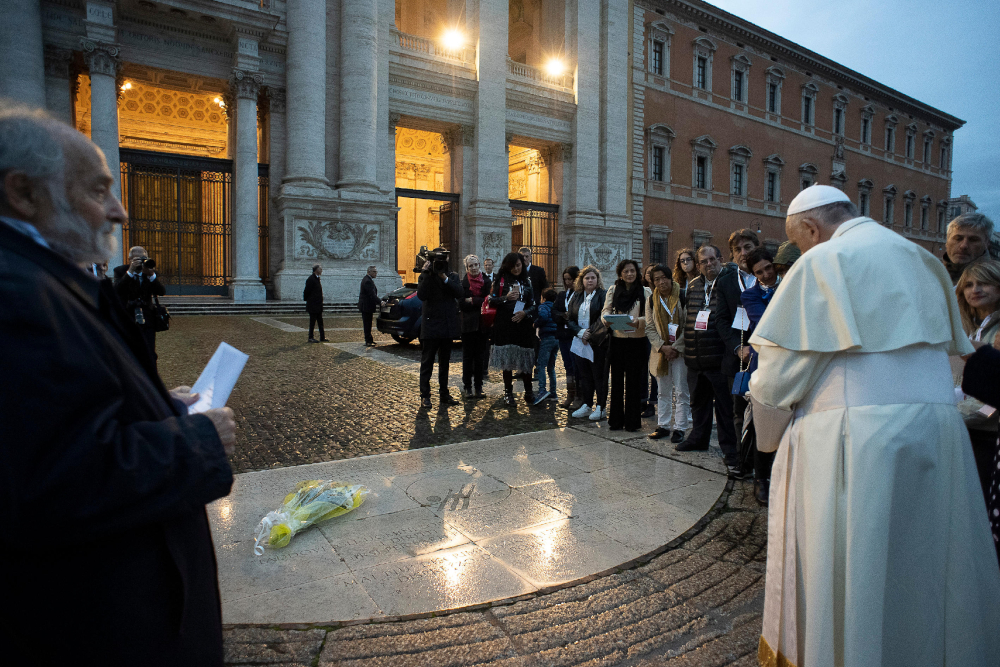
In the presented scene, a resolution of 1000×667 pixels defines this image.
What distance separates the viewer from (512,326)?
24.0 feet

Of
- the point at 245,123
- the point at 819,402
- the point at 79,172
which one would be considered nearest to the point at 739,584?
the point at 819,402

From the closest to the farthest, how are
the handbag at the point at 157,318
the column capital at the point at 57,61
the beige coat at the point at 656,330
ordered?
the beige coat at the point at 656,330 → the handbag at the point at 157,318 → the column capital at the point at 57,61

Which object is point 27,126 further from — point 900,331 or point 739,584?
point 739,584

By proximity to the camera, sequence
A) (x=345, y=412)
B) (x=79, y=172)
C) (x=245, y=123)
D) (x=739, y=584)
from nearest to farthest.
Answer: (x=79, y=172)
(x=739, y=584)
(x=345, y=412)
(x=245, y=123)

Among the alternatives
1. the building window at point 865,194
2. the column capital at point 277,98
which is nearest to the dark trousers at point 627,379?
the column capital at point 277,98

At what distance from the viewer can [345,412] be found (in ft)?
21.4

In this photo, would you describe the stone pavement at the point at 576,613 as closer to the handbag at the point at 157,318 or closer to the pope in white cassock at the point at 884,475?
the pope in white cassock at the point at 884,475

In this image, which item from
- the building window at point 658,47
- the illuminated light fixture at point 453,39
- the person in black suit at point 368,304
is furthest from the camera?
the building window at point 658,47

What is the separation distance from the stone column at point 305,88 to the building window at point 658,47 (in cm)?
1521

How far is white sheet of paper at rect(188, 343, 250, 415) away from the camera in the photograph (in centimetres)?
162

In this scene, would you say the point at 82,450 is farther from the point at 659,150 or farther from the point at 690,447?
the point at 659,150

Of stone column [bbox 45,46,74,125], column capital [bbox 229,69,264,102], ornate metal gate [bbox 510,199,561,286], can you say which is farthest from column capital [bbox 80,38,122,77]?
ornate metal gate [bbox 510,199,561,286]

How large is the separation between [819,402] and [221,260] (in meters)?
22.3

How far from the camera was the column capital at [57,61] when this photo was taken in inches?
698
